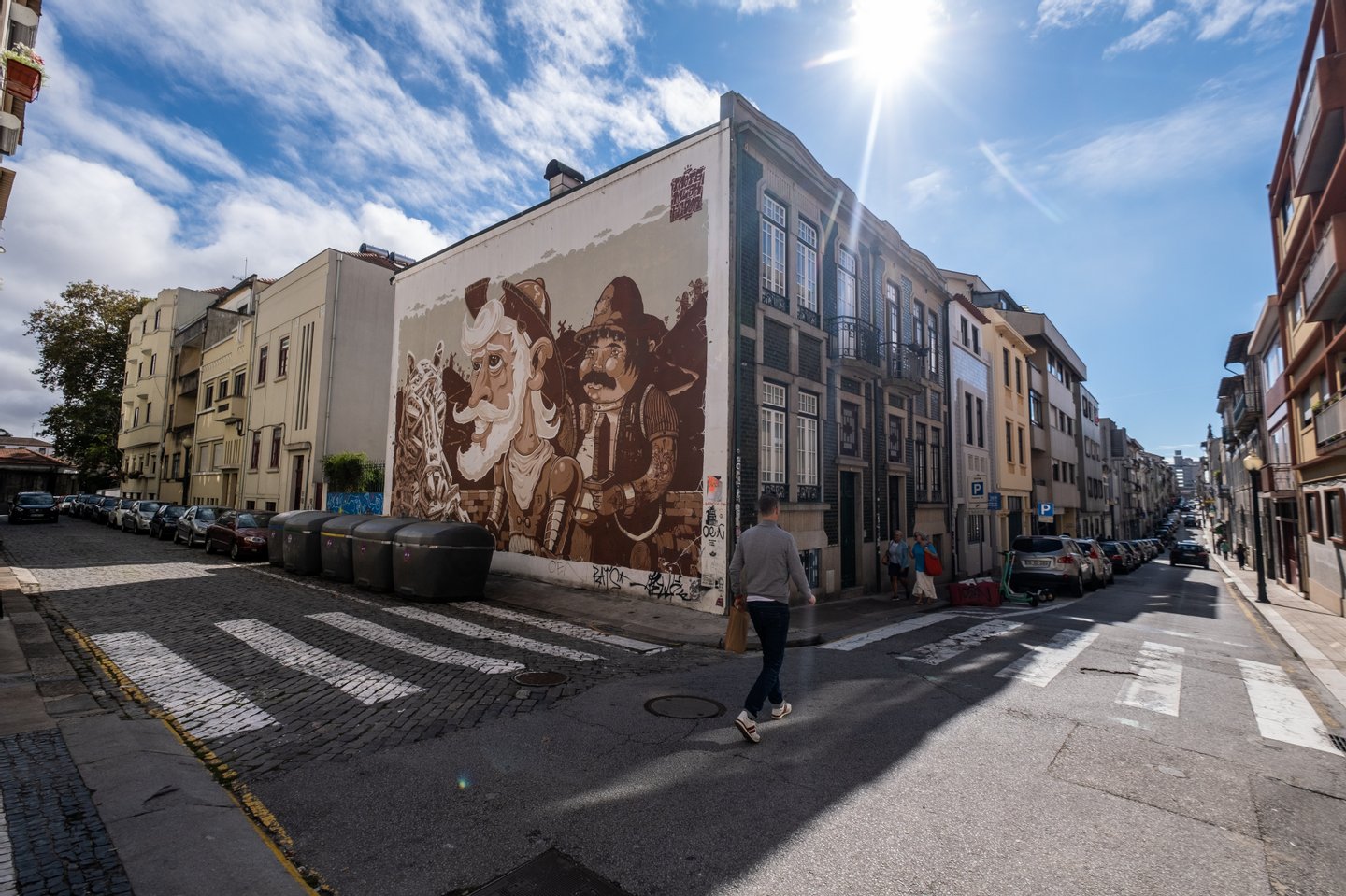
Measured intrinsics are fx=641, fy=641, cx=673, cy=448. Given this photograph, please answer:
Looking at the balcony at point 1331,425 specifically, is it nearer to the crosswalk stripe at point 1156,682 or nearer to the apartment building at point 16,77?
the crosswalk stripe at point 1156,682

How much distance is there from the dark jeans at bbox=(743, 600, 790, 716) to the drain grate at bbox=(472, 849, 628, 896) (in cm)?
209

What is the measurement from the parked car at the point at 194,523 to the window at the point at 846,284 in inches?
805

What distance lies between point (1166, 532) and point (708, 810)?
104 m

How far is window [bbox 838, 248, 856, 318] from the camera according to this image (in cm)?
1615

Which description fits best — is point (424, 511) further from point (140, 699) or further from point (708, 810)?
point (708, 810)

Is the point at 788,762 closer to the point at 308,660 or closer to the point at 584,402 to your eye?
the point at 308,660

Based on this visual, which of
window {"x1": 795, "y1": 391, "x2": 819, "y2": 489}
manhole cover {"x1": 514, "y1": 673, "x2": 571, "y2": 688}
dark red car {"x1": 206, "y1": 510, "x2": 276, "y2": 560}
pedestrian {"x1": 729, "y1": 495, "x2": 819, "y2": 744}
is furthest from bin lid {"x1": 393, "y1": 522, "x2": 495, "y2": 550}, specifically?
pedestrian {"x1": 729, "y1": 495, "x2": 819, "y2": 744}

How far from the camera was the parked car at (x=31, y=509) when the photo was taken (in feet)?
106

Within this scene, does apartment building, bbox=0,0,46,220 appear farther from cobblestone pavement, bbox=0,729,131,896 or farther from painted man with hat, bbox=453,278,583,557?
painted man with hat, bbox=453,278,583,557

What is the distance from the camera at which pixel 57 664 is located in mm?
6609

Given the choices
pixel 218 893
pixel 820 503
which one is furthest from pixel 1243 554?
pixel 218 893

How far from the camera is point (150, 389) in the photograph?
42156mm

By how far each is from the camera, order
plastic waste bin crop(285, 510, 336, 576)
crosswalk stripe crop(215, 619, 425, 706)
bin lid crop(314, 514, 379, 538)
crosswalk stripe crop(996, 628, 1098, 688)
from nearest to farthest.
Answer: crosswalk stripe crop(215, 619, 425, 706), crosswalk stripe crop(996, 628, 1098, 688), bin lid crop(314, 514, 379, 538), plastic waste bin crop(285, 510, 336, 576)

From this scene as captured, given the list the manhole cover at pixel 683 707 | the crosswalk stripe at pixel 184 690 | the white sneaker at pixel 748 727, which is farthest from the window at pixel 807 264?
the crosswalk stripe at pixel 184 690
